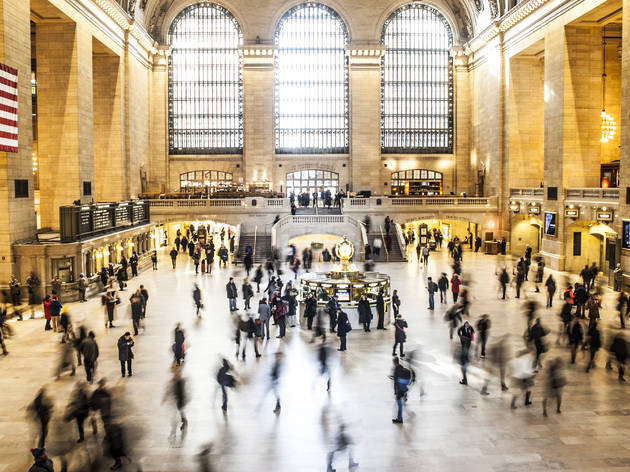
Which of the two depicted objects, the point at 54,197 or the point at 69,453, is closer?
the point at 69,453

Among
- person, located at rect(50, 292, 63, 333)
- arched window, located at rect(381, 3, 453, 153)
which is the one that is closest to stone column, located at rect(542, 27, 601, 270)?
arched window, located at rect(381, 3, 453, 153)

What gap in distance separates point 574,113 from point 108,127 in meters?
24.6

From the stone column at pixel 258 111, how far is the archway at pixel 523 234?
1699cm

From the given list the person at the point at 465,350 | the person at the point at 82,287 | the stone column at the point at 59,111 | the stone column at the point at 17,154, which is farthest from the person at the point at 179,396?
the stone column at the point at 59,111

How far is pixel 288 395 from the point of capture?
38.4 feet

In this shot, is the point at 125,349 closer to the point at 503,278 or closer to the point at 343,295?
the point at 343,295

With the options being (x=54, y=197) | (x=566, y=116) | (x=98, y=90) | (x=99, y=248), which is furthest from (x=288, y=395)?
(x=98, y=90)

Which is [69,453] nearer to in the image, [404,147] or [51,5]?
[51,5]

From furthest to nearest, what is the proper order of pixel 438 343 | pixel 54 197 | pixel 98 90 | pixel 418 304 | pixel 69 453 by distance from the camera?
pixel 98 90 < pixel 54 197 < pixel 418 304 < pixel 438 343 < pixel 69 453

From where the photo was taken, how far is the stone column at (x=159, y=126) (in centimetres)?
4266

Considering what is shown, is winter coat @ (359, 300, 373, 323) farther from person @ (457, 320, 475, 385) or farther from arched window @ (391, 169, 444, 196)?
arched window @ (391, 169, 444, 196)

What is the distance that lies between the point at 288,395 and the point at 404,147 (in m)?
34.5

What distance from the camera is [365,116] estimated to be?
4303cm

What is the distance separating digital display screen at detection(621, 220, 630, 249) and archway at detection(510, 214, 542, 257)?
451 inches
